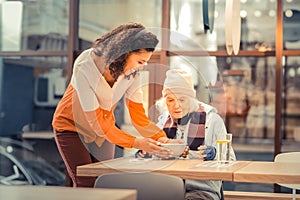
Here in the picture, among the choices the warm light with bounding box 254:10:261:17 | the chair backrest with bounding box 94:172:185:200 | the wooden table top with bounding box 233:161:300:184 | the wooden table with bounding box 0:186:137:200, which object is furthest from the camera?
the warm light with bounding box 254:10:261:17

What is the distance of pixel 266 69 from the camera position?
524 centimetres

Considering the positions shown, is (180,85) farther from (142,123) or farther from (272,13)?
(272,13)

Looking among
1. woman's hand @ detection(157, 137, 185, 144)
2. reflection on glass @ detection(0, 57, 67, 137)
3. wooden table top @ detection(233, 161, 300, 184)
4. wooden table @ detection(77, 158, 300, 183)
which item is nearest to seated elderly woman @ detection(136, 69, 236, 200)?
woman's hand @ detection(157, 137, 185, 144)

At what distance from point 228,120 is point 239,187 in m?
0.62

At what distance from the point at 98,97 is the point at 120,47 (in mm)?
307

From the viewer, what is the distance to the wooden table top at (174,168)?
2799mm

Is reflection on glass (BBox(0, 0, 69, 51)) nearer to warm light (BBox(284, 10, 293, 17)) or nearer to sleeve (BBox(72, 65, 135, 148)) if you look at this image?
warm light (BBox(284, 10, 293, 17))

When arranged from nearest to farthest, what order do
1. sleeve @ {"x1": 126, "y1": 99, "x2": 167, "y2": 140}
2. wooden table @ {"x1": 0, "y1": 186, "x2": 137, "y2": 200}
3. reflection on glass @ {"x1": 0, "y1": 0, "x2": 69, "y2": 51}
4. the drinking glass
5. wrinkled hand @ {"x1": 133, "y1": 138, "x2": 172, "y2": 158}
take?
wooden table @ {"x1": 0, "y1": 186, "x2": 137, "y2": 200} → wrinkled hand @ {"x1": 133, "y1": 138, "x2": 172, "y2": 158} → the drinking glass → sleeve @ {"x1": 126, "y1": 99, "x2": 167, "y2": 140} → reflection on glass @ {"x1": 0, "y1": 0, "x2": 69, "y2": 51}

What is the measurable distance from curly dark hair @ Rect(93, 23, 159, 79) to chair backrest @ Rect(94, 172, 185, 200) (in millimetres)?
875

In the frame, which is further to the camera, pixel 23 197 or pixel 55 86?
pixel 55 86

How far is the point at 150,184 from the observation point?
2.50 metres

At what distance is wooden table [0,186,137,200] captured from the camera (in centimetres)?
136

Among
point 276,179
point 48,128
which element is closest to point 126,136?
point 276,179

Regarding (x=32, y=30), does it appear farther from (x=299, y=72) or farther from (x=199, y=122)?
(x=199, y=122)
